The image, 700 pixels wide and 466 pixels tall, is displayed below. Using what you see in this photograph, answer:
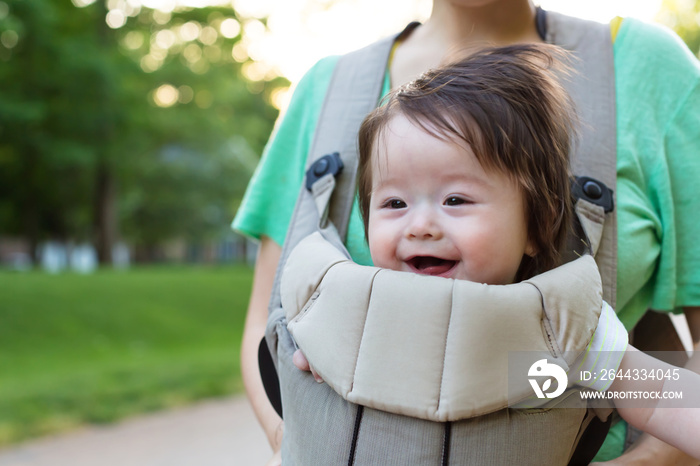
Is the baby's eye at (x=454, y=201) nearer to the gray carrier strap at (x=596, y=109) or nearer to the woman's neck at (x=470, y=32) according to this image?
the gray carrier strap at (x=596, y=109)

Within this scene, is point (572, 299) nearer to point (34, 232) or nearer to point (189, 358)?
point (189, 358)

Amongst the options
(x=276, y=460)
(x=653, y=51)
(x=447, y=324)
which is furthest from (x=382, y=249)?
(x=653, y=51)

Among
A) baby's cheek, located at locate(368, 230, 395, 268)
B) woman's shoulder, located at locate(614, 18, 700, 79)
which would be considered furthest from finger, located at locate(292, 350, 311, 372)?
woman's shoulder, located at locate(614, 18, 700, 79)

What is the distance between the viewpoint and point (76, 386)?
5781 mm

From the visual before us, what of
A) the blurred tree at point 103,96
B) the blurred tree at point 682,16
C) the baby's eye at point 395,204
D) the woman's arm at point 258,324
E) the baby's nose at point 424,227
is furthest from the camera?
the blurred tree at point 682,16

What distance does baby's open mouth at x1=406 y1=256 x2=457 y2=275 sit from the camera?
134cm

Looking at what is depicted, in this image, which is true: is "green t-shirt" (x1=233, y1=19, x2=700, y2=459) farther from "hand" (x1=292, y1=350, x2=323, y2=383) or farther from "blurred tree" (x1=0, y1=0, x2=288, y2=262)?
"blurred tree" (x1=0, y1=0, x2=288, y2=262)

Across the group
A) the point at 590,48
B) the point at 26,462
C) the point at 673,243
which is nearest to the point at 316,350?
the point at 673,243

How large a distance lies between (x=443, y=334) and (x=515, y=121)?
45cm

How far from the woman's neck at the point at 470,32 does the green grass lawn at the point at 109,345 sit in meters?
4.30

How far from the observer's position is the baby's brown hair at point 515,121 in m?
1.34

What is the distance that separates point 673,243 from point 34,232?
1983cm

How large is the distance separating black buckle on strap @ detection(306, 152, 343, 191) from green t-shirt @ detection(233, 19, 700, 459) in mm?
110

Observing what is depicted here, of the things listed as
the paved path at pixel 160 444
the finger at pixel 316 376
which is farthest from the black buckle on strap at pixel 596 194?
the paved path at pixel 160 444
